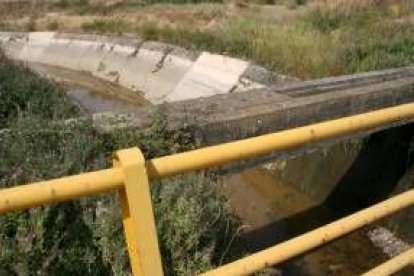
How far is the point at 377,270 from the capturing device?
3736mm

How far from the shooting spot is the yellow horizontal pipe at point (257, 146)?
107 inches

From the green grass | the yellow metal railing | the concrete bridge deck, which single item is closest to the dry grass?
the green grass

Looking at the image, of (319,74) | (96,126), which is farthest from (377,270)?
(319,74)

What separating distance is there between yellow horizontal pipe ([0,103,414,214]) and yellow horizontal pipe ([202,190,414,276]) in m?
0.50

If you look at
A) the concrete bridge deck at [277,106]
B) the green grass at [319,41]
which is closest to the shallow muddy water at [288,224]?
the concrete bridge deck at [277,106]

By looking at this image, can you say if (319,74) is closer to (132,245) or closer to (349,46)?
(349,46)

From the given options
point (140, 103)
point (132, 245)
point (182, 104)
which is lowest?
point (140, 103)

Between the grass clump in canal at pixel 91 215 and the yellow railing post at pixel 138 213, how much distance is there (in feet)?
5.14

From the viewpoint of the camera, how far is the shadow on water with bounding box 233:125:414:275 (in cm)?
957

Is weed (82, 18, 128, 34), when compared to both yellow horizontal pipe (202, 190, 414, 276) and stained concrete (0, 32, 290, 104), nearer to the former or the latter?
stained concrete (0, 32, 290, 104)

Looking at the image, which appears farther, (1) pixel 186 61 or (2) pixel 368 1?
(2) pixel 368 1

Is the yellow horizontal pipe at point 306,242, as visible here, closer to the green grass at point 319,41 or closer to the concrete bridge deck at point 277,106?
the concrete bridge deck at point 277,106

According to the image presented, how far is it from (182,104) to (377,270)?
427 centimetres

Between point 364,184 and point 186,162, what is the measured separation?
7.62 metres
